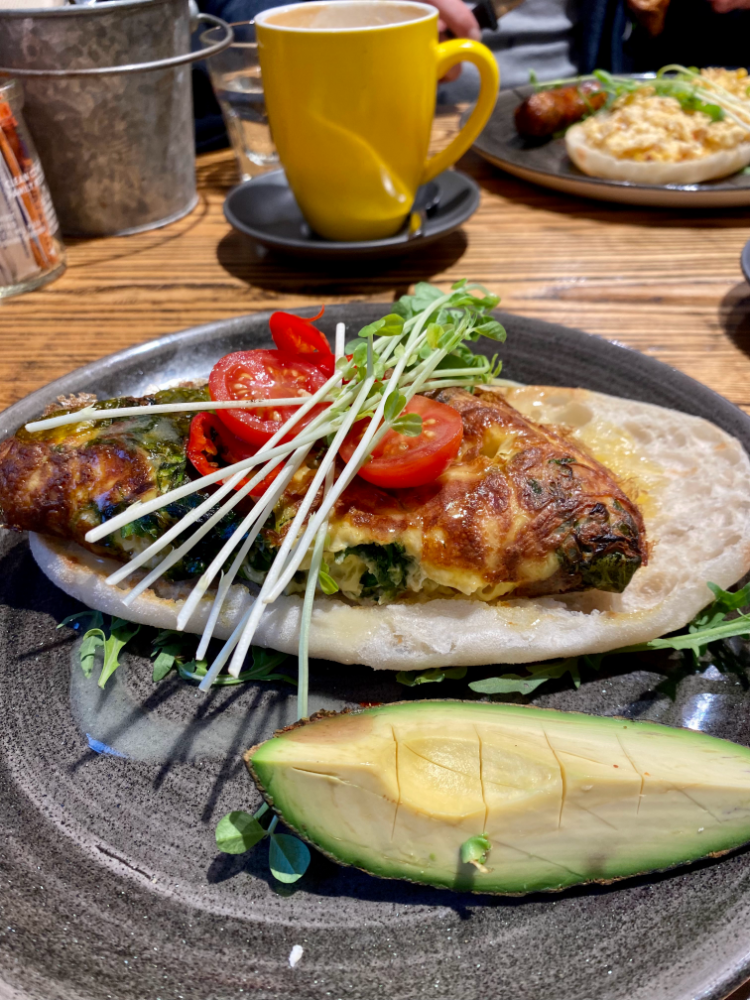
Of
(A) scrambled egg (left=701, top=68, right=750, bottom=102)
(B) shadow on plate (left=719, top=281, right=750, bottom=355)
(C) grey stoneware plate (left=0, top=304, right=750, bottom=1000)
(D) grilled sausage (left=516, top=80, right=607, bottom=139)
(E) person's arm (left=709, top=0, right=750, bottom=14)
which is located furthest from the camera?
(E) person's arm (left=709, top=0, right=750, bottom=14)

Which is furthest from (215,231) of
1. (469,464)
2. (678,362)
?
(469,464)

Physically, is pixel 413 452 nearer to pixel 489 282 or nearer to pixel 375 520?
pixel 375 520

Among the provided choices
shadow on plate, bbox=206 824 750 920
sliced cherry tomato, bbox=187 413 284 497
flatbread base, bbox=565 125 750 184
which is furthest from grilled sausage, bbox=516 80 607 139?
shadow on plate, bbox=206 824 750 920

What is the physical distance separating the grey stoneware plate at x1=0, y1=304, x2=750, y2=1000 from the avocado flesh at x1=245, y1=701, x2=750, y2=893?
57 mm

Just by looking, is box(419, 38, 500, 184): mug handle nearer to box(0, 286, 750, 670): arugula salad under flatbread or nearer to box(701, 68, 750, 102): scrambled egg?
box(0, 286, 750, 670): arugula salad under flatbread

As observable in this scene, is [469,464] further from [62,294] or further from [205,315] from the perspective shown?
[62,294]

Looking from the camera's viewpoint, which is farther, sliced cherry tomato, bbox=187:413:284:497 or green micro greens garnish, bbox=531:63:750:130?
green micro greens garnish, bbox=531:63:750:130

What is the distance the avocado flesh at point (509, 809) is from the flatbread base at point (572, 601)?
359mm

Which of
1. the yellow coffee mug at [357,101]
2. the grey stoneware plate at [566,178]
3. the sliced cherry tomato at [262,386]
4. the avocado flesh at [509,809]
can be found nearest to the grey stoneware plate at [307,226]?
the yellow coffee mug at [357,101]

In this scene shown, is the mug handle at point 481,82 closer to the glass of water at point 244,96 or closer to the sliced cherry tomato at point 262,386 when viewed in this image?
the glass of water at point 244,96

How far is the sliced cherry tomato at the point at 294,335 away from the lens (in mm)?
1979

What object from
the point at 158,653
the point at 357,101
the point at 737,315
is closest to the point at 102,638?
the point at 158,653

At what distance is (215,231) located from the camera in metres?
4.18

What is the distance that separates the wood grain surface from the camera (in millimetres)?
3064
